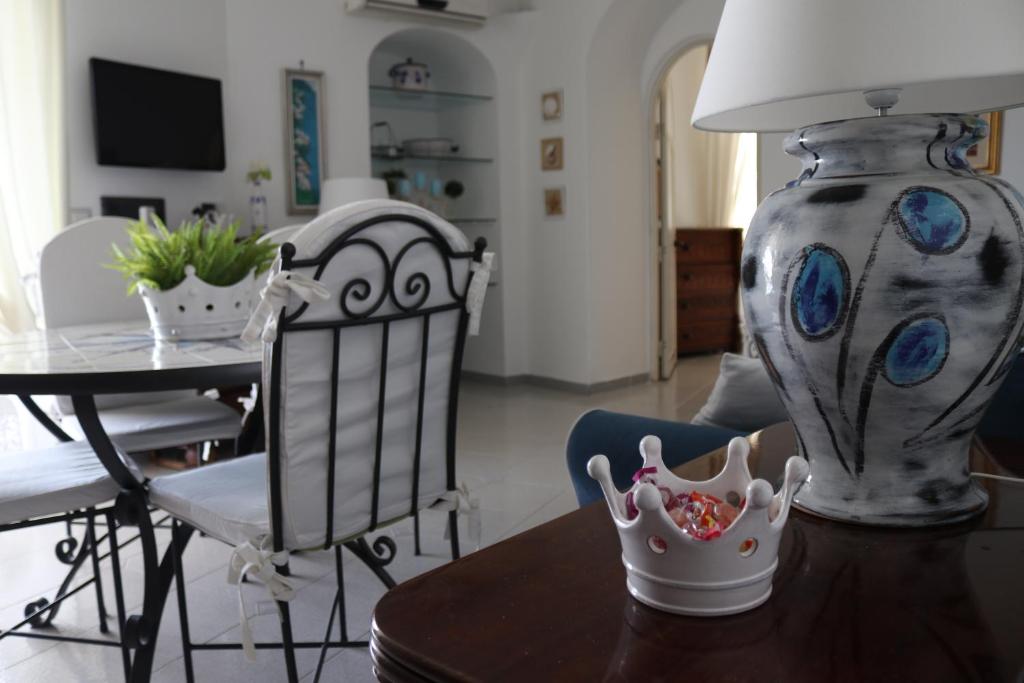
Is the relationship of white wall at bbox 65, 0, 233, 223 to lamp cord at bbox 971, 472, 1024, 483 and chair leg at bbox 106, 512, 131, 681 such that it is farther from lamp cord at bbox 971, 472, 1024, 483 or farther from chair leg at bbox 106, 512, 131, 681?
lamp cord at bbox 971, 472, 1024, 483

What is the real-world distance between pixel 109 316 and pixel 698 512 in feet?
8.93

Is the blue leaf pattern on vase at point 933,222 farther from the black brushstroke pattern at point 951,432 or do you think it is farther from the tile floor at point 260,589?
the tile floor at point 260,589

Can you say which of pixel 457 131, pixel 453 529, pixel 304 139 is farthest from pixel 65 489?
pixel 457 131

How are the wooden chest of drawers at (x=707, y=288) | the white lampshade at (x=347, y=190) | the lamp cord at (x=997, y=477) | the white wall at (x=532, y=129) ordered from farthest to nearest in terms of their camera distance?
the wooden chest of drawers at (x=707, y=288) < the white lampshade at (x=347, y=190) < the white wall at (x=532, y=129) < the lamp cord at (x=997, y=477)

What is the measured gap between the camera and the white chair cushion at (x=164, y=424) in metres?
2.28

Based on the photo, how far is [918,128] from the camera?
74 cm

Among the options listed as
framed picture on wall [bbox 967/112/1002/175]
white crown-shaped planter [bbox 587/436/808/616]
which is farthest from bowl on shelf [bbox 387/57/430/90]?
white crown-shaped planter [bbox 587/436/808/616]

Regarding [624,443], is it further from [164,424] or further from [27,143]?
[27,143]

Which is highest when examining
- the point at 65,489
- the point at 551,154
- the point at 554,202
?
the point at 551,154

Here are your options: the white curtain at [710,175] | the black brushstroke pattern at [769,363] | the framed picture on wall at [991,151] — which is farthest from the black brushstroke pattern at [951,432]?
the white curtain at [710,175]

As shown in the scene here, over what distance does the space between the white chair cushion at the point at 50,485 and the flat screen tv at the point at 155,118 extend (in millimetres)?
2763

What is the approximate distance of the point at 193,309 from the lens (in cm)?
214

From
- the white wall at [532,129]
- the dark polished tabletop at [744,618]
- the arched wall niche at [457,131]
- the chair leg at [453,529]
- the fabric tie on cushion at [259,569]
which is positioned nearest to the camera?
the dark polished tabletop at [744,618]

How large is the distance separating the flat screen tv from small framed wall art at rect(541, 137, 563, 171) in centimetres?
213
